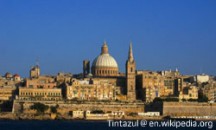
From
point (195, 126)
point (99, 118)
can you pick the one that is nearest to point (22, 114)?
point (99, 118)

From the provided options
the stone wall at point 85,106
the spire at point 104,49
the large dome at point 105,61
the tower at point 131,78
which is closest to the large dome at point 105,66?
the large dome at point 105,61

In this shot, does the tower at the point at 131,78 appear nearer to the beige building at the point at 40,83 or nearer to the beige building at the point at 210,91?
the beige building at the point at 40,83

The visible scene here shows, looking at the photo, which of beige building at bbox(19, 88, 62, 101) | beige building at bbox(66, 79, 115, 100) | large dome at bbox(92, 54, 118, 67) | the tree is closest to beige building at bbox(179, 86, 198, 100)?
beige building at bbox(66, 79, 115, 100)

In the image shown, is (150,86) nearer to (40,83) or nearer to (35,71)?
(40,83)

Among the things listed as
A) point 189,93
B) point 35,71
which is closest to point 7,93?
point 35,71

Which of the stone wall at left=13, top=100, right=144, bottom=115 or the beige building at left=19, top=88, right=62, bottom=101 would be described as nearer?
the stone wall at left=13, top=100, right=144, bottom=115

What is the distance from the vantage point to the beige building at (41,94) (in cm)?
8606

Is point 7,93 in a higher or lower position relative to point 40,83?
lower

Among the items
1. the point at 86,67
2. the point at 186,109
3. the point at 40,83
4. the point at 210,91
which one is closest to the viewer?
the point at 186,109

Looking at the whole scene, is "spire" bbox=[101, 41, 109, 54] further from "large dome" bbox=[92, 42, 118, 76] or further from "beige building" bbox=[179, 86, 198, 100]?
"beige building" bbox=[179, 86, 198, 100]

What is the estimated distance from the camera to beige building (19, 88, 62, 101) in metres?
86.1

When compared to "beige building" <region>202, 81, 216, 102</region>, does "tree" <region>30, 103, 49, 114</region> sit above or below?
below

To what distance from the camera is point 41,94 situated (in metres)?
87.6

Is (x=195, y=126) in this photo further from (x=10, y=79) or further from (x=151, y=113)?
(x=10, y=79)
